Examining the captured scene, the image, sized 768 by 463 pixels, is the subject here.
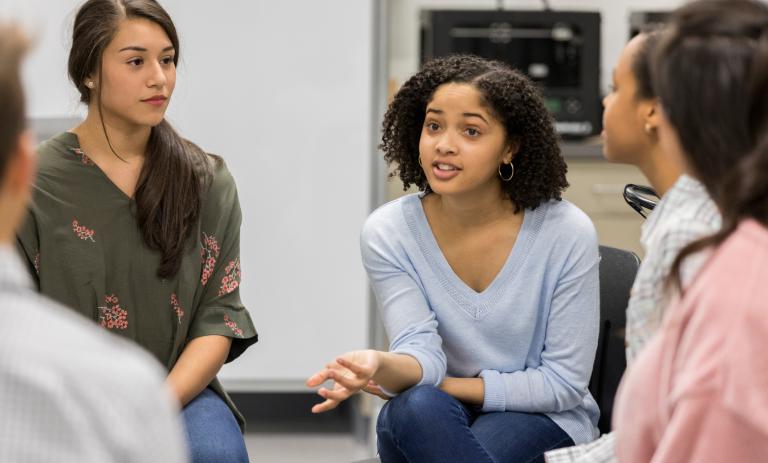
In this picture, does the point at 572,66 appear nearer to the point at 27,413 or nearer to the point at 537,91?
the point at 537,91

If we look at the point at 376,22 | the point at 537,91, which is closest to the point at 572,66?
the point at 376,22

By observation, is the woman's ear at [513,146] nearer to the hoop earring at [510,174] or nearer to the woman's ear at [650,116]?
the hoop earring at [510,174]

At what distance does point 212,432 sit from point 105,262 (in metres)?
0.35

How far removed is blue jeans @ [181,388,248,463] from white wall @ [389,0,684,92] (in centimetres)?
199

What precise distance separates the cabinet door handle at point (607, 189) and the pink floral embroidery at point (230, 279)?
1.82m

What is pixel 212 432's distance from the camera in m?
1.82

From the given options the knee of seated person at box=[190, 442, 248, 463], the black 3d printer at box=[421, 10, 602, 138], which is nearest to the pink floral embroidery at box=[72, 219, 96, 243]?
the knee of seated person at box=[190, 442, 248, 463]

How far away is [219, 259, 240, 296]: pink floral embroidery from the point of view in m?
1.98

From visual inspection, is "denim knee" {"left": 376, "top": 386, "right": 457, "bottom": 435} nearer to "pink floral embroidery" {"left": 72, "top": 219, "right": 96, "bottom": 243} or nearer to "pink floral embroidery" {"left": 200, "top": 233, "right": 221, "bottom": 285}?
"pink floral embroidery" {"left": 200, "top": 233, "right": 221, "bottom": 285}

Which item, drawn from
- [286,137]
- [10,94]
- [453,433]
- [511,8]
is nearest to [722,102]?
[10,94]

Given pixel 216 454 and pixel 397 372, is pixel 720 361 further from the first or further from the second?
pixel 216 454

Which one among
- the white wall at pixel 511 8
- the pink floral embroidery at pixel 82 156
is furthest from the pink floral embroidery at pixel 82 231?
the white wall at pixel 511 8

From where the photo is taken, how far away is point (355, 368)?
1.68 m

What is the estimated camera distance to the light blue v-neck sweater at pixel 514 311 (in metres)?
1.87
